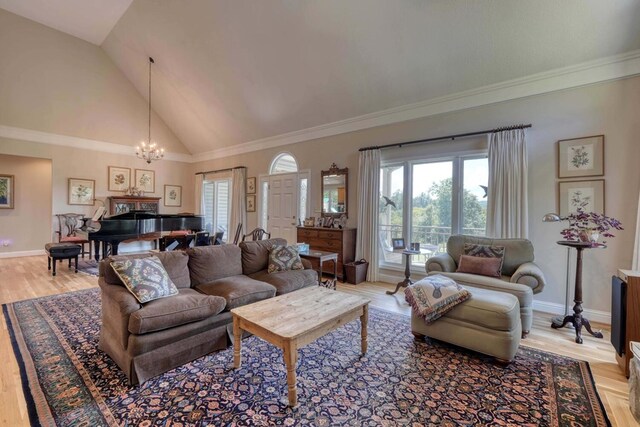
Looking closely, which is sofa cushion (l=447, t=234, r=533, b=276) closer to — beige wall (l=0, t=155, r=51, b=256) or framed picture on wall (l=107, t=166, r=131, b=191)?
framed picture on wall (l=107, t=166, r=131, b=191)

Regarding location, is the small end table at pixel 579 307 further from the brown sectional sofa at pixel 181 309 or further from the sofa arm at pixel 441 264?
the brown sectional sofa at pixel 181 309

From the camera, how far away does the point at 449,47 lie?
12.5 feet

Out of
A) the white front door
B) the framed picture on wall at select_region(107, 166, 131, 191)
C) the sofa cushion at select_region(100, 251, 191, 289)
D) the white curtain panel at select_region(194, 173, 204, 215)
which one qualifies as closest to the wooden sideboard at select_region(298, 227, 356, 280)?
the white front door

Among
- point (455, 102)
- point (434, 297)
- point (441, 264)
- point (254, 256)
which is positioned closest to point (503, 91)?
point (455, 102)

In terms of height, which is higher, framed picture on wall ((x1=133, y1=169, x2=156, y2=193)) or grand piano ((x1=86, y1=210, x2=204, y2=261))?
framed picture on wall ((x1=133, y1=169, x2=156, y2=193))

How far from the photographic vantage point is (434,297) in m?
2.73

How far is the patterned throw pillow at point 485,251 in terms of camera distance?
359 centimetres

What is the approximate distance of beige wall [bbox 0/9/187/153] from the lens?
595 cm

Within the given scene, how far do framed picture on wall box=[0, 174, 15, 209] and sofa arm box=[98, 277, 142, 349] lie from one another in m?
7.38

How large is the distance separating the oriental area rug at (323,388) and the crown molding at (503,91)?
328cm

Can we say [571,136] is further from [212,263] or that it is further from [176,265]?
[176,265]

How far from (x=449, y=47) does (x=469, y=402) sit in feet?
13.3

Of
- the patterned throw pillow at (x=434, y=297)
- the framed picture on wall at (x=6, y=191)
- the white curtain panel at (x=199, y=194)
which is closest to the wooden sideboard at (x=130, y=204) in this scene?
the white curtain panel at (x=199, y=194)

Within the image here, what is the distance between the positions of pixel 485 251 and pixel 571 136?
180cm
